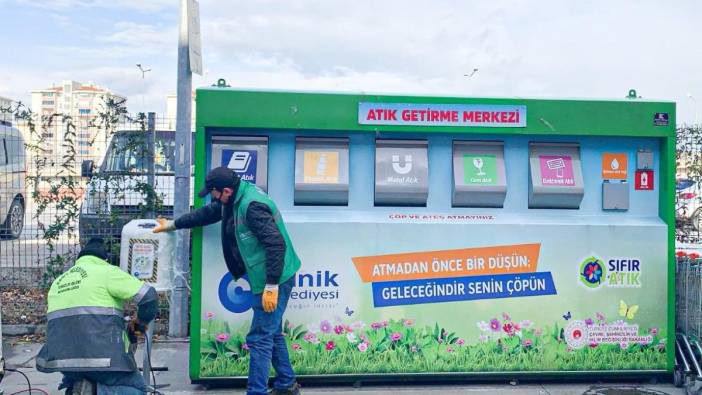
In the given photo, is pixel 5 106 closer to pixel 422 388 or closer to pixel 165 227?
pixel 165 227

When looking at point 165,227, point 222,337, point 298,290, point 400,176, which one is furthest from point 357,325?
point 165,227

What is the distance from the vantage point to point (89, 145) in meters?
7.50

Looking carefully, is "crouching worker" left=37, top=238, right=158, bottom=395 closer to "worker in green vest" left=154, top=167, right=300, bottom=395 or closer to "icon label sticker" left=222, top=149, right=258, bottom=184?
"worker in green vest" left=154, top=167, right=300, bottom=395

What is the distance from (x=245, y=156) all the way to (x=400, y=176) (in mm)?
1197

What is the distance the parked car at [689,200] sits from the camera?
25.8ft

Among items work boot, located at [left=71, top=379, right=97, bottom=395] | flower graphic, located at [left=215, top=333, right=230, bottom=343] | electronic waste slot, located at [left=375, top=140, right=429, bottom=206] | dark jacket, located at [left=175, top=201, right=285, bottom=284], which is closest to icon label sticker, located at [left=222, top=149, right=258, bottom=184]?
dark jacket, located at [left=175, top=201, right=285, bottom=284]

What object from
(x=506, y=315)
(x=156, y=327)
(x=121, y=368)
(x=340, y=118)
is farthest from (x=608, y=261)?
Result: (x=156, y=327)

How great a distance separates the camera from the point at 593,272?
18.5 feet

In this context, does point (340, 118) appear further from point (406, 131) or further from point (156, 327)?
point (156, 327)

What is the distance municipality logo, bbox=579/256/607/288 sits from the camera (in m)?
5.63

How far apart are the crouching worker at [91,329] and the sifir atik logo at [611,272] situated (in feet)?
10.8

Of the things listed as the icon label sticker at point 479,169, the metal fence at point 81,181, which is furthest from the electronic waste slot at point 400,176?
the metal fence at point 81,181

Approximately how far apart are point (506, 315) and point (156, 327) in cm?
357

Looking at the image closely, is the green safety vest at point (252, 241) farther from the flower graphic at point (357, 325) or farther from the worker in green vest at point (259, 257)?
the flower graphic at point (357, 325)
